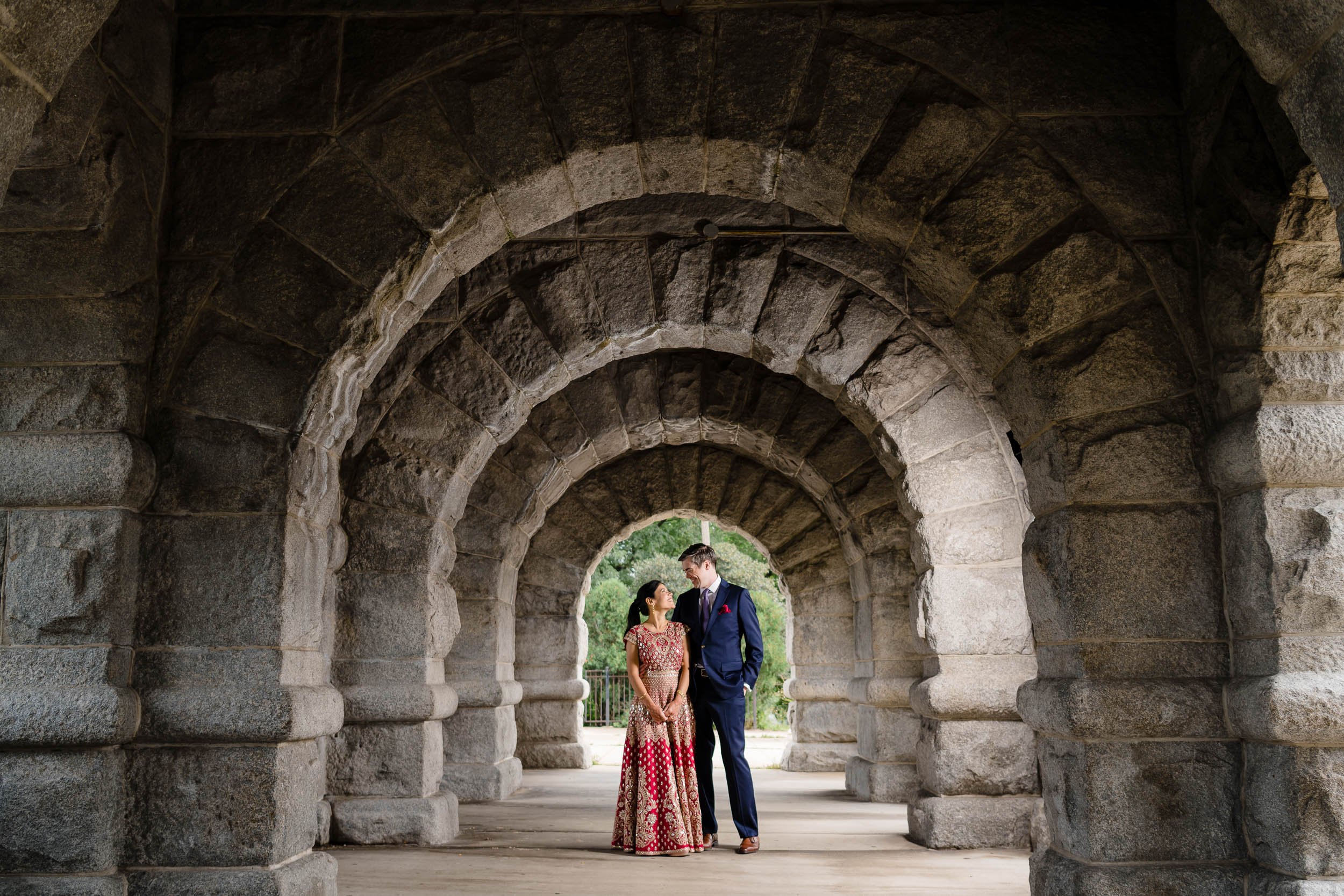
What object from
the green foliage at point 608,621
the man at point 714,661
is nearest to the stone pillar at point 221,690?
the man at point 714,661

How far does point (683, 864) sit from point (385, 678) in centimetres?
155

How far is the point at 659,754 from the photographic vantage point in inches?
198

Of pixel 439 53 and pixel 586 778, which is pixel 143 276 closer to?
pixel 439 53

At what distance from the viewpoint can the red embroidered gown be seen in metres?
5.00

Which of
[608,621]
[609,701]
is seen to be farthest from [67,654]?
[608,621]

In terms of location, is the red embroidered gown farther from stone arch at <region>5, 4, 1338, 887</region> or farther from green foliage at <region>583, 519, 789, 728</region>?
green foliage at <region>583, 519, 789, 728</region>

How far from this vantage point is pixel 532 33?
3.25 m

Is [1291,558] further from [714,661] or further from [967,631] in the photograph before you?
[714,661]

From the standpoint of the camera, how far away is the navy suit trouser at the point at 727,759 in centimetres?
497

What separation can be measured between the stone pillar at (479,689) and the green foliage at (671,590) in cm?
1037

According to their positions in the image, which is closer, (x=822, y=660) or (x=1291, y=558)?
(x=1291, y=558)

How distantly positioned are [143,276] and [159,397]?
34 centimetres

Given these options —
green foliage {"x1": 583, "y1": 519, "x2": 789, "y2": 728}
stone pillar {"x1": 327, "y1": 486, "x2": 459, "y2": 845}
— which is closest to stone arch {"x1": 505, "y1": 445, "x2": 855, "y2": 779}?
stone pillar {"x1": 327, "y1": 486, "x2": 459, "y2": 845}

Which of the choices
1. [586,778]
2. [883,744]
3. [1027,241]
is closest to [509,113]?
[1027,241]
